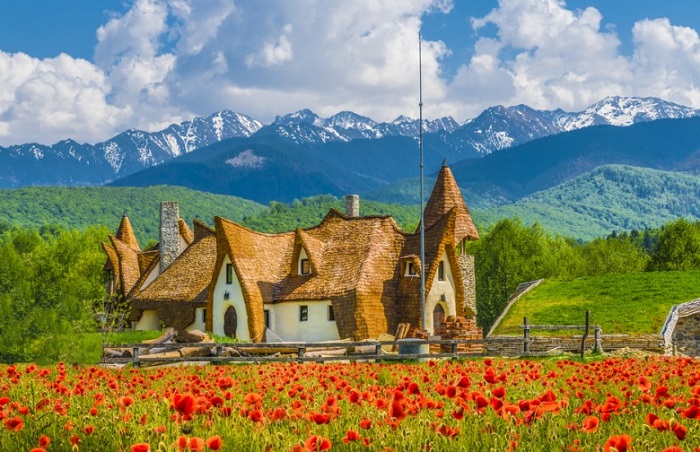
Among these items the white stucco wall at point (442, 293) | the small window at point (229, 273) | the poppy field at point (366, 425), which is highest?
the small window at point (229, 273)

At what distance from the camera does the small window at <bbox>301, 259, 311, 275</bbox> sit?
48156 mm

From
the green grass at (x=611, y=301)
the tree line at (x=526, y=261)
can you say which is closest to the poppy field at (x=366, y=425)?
the green grass at (x=611, y=301)

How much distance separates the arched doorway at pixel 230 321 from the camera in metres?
47.5

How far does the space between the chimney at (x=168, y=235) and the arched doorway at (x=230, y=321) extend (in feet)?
30.3

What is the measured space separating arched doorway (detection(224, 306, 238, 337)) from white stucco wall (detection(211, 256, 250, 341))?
0.19 m

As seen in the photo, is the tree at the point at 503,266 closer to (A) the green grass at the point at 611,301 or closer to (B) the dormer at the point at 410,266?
(A) the green grass at the point at 611,301

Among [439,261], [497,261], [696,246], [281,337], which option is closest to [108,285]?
[281,337]

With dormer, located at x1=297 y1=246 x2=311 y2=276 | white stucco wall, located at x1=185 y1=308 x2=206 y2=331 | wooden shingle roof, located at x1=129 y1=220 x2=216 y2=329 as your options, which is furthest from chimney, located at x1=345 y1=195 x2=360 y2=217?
white stucco wall, located at x1=185 y1=308 x2=206 y2=331

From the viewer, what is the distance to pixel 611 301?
49.9 metres

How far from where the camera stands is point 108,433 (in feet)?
23.5

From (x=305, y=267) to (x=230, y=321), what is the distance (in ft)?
17.9

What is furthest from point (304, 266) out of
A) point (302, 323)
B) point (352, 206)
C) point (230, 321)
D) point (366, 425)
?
point (366, 425)

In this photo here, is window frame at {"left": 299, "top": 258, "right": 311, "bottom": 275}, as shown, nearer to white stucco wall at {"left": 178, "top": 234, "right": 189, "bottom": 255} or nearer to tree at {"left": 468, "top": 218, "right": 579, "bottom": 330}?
white stucco wall at {"left": 178, "top": 234, "right": 189, "bottom": 255}

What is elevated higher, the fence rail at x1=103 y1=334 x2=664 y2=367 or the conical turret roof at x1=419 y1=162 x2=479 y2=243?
the conical turret roof at x1=419 y1=162 x2=479 y2=243
